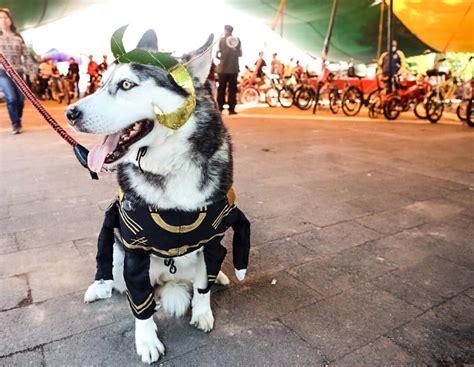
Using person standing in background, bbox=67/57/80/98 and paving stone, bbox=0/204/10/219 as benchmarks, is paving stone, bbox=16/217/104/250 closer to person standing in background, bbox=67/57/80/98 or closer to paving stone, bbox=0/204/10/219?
paving stone, bbox=0/204/10/219

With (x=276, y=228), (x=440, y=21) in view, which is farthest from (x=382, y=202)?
(x=440, y=21)

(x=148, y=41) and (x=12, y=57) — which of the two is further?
(x=12, y=57)

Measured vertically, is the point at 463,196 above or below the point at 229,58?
below

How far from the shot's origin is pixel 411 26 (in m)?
14.7

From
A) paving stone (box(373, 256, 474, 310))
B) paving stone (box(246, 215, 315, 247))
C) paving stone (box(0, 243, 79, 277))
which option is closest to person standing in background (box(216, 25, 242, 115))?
paving stone (box(246, 215, 315, 247))

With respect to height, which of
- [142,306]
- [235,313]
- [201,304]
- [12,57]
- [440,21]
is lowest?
[235,313]

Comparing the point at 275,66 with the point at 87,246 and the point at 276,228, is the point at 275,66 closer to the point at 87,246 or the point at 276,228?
the point at 276,228

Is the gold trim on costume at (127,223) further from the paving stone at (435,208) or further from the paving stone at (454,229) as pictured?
the paving stone at (435,208)

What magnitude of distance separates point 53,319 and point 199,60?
144 cm

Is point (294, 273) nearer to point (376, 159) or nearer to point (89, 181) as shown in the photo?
point (89, 181)

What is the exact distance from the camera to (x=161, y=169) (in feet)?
5.38

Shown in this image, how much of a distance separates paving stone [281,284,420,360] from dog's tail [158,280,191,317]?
19.9 inches

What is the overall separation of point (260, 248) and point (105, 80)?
163 centimetres

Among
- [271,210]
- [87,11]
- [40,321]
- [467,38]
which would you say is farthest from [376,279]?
[467,38]
